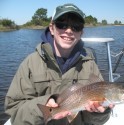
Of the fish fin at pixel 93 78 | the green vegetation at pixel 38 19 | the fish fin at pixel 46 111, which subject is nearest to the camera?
the fish fin at pixel 46 111

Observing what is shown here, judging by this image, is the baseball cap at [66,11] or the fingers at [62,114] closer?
the fingers at [62,114]

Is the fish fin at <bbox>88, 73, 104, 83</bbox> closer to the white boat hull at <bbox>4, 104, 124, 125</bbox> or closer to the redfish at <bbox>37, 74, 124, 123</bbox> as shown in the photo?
the redfish at <bbox>37, 74, 124, 123</bbox>

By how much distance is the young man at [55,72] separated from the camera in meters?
3.41

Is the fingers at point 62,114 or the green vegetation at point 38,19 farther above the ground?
the fingers at point 62,114

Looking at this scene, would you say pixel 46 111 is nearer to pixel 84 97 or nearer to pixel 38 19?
pixel 84 97

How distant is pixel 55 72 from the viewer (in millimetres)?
3584

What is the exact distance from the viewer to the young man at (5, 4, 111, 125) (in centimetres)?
341

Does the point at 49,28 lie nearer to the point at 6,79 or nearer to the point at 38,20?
the point at 6,79

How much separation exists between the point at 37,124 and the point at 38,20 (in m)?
112

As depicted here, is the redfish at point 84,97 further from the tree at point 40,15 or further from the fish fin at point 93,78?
the tree at point 40,15

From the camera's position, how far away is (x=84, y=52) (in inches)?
148

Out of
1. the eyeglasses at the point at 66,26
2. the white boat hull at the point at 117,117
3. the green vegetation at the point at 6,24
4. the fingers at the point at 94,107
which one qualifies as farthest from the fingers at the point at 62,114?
the green vegetation at the point at 6,24

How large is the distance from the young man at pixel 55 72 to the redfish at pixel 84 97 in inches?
5.4

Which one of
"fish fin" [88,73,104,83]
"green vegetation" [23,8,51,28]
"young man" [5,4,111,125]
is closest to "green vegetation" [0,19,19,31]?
"green vegetation" [23,8,51,28]
